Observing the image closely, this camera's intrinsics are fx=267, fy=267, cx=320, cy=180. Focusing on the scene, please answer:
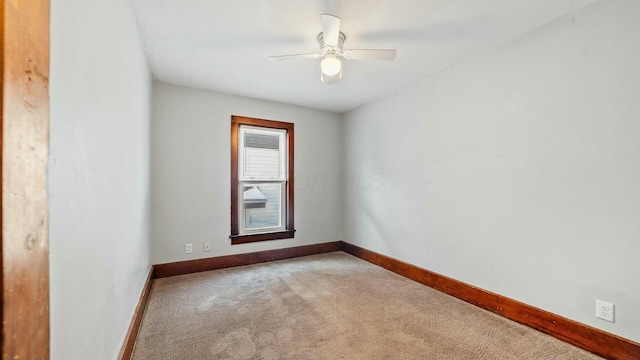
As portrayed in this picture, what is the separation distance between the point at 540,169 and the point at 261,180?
3227 mm

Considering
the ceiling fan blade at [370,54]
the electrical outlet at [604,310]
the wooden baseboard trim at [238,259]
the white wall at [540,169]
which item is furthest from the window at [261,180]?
the electrical outlet at [604,310]

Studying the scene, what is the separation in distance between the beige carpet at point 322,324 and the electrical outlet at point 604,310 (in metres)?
0.28

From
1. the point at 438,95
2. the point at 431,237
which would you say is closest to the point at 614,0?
the point at 438,95

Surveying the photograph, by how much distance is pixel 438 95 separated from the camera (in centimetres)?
299

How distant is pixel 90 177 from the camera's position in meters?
1.10

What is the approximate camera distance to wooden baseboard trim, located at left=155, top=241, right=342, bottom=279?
10.8 feet

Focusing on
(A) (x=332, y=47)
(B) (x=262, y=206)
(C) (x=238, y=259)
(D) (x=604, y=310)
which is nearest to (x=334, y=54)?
(A) (x=332, y=47)

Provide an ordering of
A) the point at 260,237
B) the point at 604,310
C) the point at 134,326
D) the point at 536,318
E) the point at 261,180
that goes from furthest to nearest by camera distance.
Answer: the point at 261,180 < the point at 260,237 < the point at 536,318 < the point at 134,326 < the point at 604,310

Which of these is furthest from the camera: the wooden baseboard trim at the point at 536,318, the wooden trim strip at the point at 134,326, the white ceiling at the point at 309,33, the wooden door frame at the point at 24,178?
the white ceiling at the point at 309,33

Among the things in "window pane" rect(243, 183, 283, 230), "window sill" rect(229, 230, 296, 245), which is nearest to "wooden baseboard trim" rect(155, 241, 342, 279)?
"window sill" rect(229, 230, 296, 245)

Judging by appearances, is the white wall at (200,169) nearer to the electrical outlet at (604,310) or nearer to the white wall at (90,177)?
the white wall at (90,177)

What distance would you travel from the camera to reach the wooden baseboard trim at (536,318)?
5.73 feet

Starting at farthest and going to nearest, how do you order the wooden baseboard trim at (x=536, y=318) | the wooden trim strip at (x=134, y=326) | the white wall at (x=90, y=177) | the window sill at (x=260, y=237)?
the window sill at (x=260, y=237) → the wooden baseboard trim at (x=536, y=318) → the wooden trim strip at (x=134, y=326) → the white wall at (x=90, y=177)

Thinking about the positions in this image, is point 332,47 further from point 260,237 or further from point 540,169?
point 260,237
